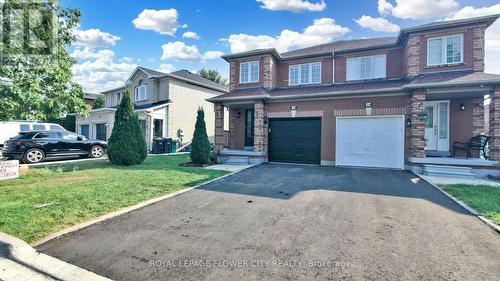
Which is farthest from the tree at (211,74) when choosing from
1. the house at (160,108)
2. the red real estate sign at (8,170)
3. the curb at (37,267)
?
the curb at (37,267)

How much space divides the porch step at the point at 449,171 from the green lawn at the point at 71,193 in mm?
8179

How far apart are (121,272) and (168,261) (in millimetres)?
528

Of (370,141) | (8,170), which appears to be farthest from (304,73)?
(8,170)

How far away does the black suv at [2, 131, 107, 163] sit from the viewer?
11617 millimetres

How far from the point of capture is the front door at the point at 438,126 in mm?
10977

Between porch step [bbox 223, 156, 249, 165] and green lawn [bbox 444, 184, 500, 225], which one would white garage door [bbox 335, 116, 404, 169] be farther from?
porch step [bbox 223, 156, 249, 165]

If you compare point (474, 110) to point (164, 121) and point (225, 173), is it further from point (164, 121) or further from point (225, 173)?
point (164, 121)

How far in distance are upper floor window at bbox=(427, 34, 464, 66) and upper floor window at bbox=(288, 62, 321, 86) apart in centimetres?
511

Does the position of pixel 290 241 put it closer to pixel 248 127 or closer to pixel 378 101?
pixel 378 101

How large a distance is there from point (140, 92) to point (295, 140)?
15.8 m

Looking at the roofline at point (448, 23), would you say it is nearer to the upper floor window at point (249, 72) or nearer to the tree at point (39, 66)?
the upper floor window at point (249, 72)

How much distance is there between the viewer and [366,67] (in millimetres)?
Answer: 12820

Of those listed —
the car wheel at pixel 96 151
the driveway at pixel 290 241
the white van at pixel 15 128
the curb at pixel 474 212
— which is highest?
the white van at pixel 15 128

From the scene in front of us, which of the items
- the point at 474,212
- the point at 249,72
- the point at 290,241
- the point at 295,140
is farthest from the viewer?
the point at 249,72
